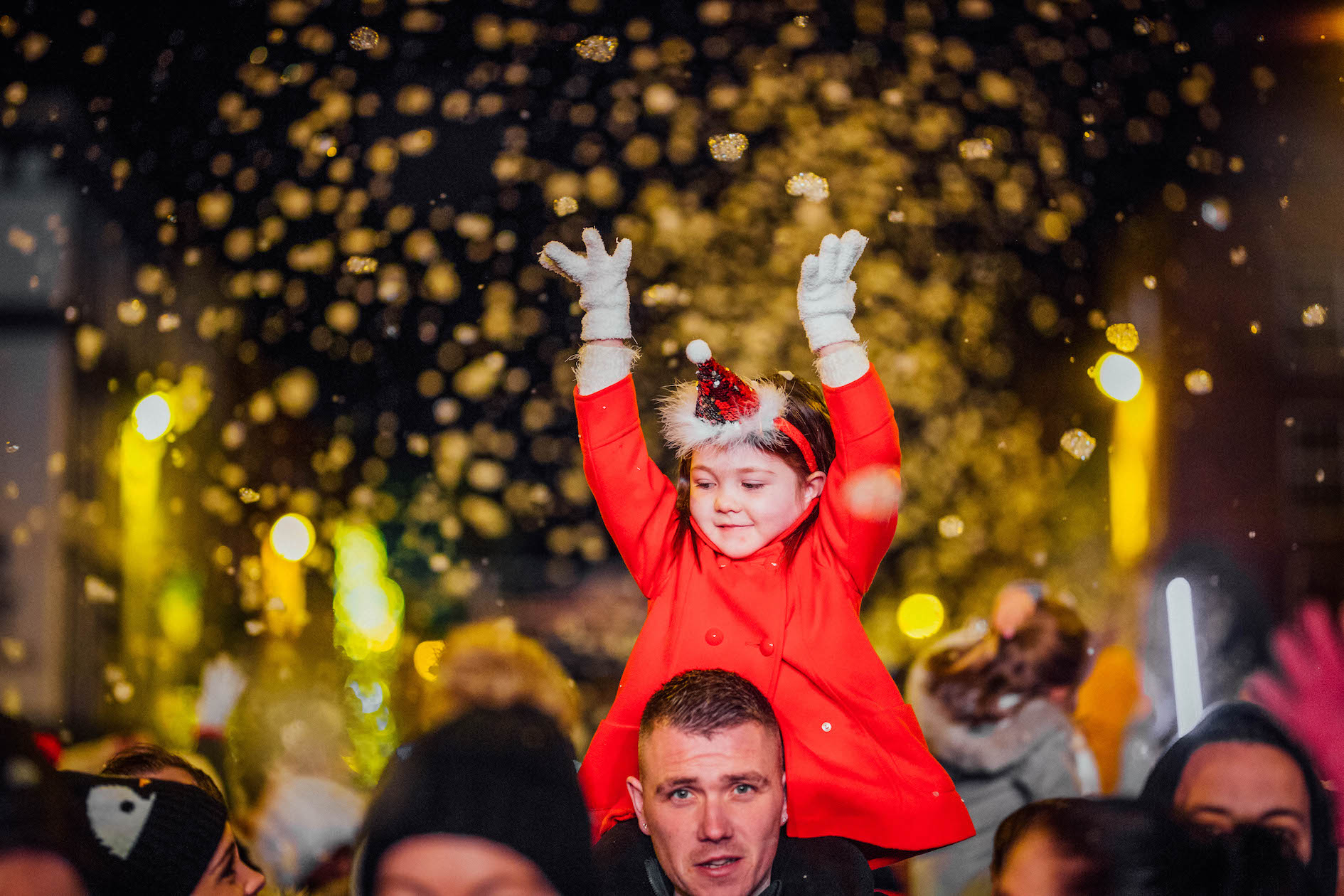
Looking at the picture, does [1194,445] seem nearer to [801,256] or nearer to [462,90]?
[801,256]

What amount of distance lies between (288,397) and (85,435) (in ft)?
1.13

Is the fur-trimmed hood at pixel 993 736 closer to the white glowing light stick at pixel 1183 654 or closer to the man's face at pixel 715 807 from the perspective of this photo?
the white glowing light stick at pixel 1183 654

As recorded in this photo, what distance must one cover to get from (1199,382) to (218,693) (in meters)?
1.85

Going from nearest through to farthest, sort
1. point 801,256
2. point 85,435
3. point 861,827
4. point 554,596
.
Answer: point 861,827
point 85,435
point 801,256
point 554,596

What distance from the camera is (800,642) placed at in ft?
4.25

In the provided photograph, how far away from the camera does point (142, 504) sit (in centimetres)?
179

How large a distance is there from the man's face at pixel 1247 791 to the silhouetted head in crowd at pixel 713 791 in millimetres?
737

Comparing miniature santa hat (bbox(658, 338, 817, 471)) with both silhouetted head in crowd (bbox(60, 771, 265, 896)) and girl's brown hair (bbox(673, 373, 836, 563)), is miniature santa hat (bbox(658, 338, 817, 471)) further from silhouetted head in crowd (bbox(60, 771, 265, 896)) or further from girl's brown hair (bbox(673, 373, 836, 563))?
silhouetted head in crowd (bbox(60, 771, 265, 896))

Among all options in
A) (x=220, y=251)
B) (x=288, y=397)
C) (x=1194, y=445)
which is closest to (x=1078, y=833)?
(x=1194, y=445)

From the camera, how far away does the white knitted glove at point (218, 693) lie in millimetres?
1809

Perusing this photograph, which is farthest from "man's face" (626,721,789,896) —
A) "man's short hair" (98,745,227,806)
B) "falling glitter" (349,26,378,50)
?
"falling glitter" (349,26,378,50)

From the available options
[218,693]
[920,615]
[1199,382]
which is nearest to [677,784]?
[218,693]

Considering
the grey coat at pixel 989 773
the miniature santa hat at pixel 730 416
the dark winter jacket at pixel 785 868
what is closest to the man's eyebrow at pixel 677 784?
the dark winter jacket at pixel 785 868

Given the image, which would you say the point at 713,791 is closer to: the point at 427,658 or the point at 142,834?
the point at 142,834
